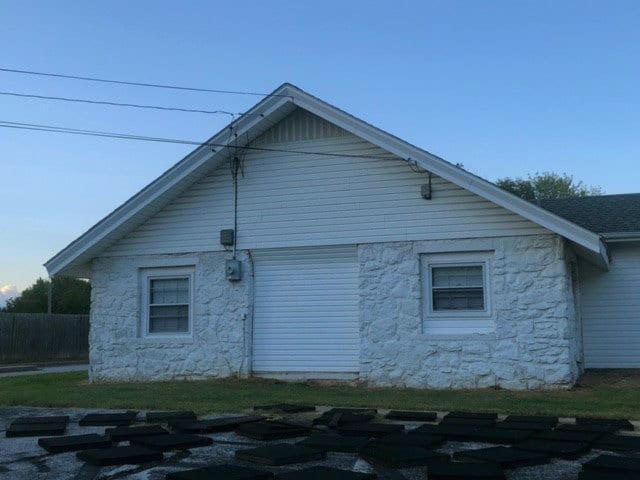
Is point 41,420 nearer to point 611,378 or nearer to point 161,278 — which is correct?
point 161,278

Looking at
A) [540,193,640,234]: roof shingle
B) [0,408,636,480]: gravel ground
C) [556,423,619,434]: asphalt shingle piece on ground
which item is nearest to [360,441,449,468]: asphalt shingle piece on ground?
[0,408,636,480]: gravel ground

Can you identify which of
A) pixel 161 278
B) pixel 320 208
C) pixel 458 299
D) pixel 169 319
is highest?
pixel 320 208

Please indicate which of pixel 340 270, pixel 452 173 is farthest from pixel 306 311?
pixel 452 173

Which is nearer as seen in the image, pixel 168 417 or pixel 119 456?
pixel 119 456

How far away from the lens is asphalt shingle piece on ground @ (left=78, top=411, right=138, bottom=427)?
27.3 feet

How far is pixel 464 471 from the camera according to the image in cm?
518

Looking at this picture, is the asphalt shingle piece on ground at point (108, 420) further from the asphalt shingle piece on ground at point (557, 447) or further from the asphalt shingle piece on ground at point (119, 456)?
the asphalt shingle piece on ground at point (557, 447)

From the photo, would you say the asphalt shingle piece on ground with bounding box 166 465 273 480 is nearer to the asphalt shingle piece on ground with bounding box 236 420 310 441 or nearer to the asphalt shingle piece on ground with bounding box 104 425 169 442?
the asphalt shingle piece on ground with bounding box 236 420 310 441

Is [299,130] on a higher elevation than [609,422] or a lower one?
higher

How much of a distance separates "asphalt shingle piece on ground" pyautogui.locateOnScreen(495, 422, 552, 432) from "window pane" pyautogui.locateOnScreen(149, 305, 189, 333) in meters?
8.11

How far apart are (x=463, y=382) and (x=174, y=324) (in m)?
5.90

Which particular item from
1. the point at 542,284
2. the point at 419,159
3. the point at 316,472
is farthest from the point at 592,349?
the point at 316,472

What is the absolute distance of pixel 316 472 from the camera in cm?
535

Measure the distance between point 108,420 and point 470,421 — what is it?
4.19 meters
